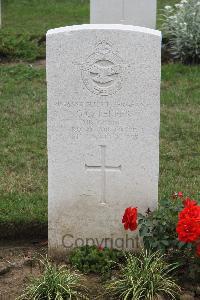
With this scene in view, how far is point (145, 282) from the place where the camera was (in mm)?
4465

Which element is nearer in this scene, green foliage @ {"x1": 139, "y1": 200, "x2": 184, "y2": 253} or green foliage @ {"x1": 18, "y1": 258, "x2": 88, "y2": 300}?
green foliage @ {"x1": 18, "y1": 258, "x2": 88, "y2": 300}

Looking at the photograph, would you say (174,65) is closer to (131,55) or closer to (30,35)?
(30,35)

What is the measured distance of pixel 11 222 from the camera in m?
5.56

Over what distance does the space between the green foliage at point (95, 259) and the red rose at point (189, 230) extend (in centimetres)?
56

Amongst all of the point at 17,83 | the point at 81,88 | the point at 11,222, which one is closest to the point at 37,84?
the point at 17,83

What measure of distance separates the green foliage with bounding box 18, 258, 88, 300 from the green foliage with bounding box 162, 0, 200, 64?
5558 mm

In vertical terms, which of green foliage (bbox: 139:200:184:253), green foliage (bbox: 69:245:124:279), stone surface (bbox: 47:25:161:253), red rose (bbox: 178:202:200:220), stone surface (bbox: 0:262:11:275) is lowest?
stone surface (bbox: 0:262:11:275)

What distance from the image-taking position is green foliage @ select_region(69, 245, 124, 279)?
4867mm

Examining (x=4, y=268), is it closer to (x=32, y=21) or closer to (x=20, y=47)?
(x=20, y=47)

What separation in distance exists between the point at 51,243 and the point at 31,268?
0.23m

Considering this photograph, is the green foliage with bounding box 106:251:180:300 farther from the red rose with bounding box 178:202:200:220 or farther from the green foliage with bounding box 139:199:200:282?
the red rose with bounding box 178:202:200:220

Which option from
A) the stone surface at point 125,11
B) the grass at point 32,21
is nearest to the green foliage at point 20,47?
the grass at point 32,21

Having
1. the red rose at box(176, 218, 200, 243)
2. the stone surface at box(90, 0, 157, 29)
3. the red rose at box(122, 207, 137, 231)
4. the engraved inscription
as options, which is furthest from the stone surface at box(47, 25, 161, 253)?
the stone surface at box(90, 0, 157, 29)
